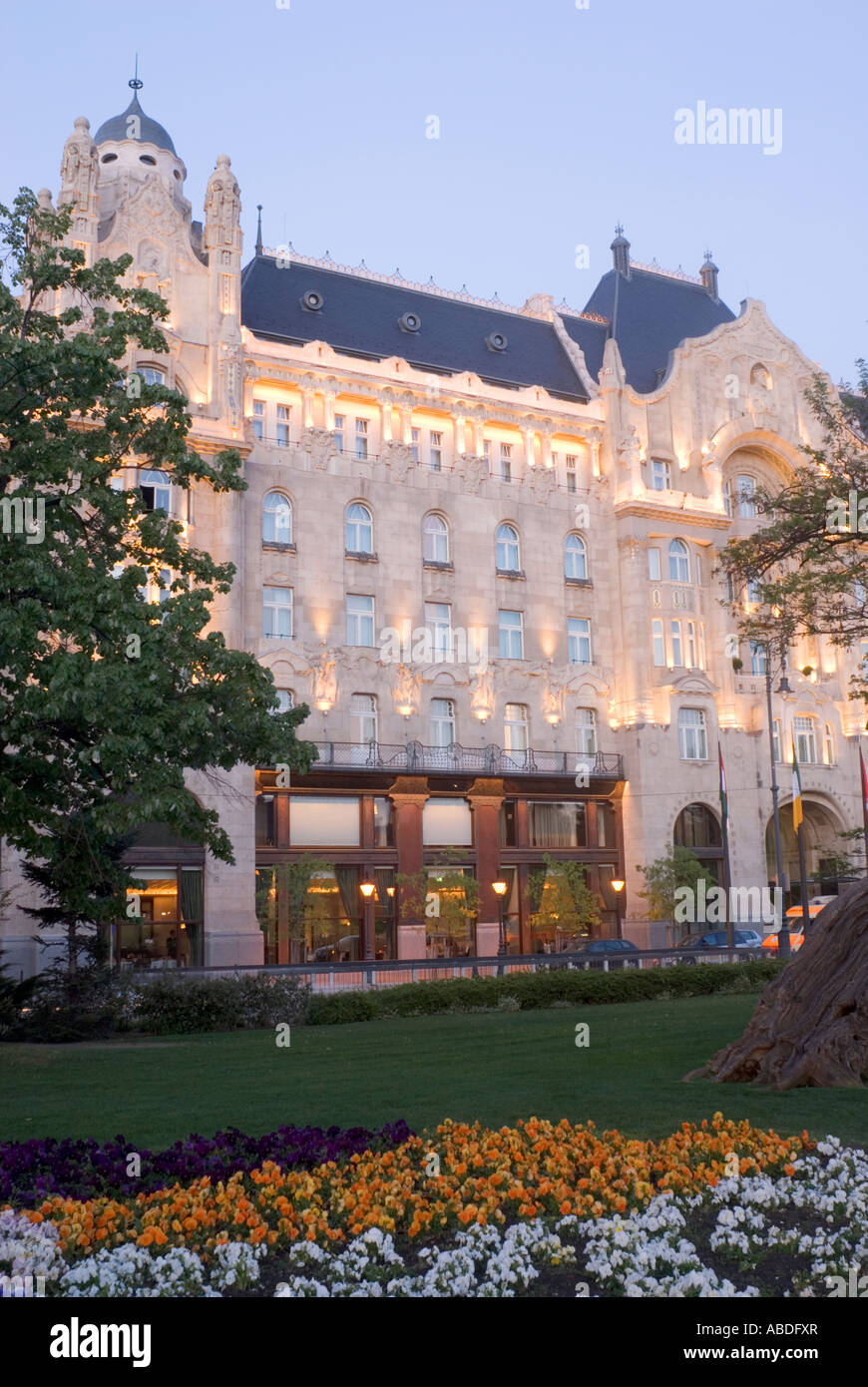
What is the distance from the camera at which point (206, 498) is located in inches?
2069

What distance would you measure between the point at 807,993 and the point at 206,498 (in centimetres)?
4146

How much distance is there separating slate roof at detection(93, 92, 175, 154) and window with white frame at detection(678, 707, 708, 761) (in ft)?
121

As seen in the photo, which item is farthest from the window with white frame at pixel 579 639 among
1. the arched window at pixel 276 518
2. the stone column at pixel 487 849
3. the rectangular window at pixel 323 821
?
the arched window at pixel 276 518

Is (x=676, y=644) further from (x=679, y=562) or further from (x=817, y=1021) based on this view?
(x=817, y=1021)

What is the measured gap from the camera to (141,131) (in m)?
55.9

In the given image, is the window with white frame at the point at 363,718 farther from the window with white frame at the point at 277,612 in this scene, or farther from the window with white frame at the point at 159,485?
the window with white frame at the point at 159,485

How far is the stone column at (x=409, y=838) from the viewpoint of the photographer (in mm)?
53594

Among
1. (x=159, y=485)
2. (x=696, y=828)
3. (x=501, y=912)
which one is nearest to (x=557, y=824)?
(x=501, y=912)

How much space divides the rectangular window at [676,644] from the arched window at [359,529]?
1668 centimetres

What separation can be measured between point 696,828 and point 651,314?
1228 inches

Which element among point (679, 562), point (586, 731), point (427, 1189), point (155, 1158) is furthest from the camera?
point (679, 562)

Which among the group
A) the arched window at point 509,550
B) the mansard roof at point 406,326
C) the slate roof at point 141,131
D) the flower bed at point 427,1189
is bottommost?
the flower bed at point 427,1189

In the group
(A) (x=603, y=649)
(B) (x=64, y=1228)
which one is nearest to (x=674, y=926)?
(A) (x=603, y=649)

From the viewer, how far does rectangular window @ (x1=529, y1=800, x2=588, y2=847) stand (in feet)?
194
